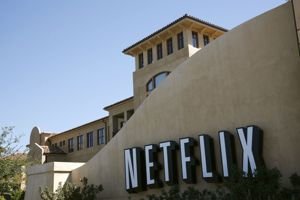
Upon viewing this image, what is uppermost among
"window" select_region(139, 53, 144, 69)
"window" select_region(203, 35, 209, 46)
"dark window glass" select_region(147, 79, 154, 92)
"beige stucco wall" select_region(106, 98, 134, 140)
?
"window" select_region(203, 35, 209, 46)

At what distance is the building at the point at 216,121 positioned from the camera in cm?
1316

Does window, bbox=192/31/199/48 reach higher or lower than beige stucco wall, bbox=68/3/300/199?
higher

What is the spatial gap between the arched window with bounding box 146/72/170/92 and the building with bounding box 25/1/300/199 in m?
15.0

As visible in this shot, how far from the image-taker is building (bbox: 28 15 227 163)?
33031 mm

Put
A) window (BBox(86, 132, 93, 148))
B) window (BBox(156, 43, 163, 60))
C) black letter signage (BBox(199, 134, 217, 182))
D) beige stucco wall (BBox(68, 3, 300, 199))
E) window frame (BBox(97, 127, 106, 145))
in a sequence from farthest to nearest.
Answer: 1. window (BBox(86, 132, 93, 148))
2. window frame (BBox(97, 127, 106, 145))
3. window (BBox(156, 43, 163, 60))
4. black letter signage (BBox(199, 134, 217, 182))
5. beige stucco wall (BBox(68, 3, 300, 199))

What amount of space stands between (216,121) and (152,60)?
2142cm

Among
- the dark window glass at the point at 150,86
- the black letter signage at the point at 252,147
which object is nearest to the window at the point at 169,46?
the dark window glass at the point at 150,86

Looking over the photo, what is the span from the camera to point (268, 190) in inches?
454

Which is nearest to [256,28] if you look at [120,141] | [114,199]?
[120,141]

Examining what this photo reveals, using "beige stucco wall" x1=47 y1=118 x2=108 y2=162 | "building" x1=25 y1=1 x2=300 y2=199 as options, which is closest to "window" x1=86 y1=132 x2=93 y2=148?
"beige stucco wall" x1=47 y1=118 x2=108 y2=162

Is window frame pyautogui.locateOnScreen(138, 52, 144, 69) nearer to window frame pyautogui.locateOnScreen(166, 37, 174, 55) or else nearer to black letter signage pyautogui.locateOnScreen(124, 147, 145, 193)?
window frame pyautogui.locateOnScreen(166, 37, 174, 55)

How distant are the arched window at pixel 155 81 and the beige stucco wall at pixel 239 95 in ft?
52.2

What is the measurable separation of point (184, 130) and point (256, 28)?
5.23 metres

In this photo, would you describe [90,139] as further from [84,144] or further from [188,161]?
[188,161]
